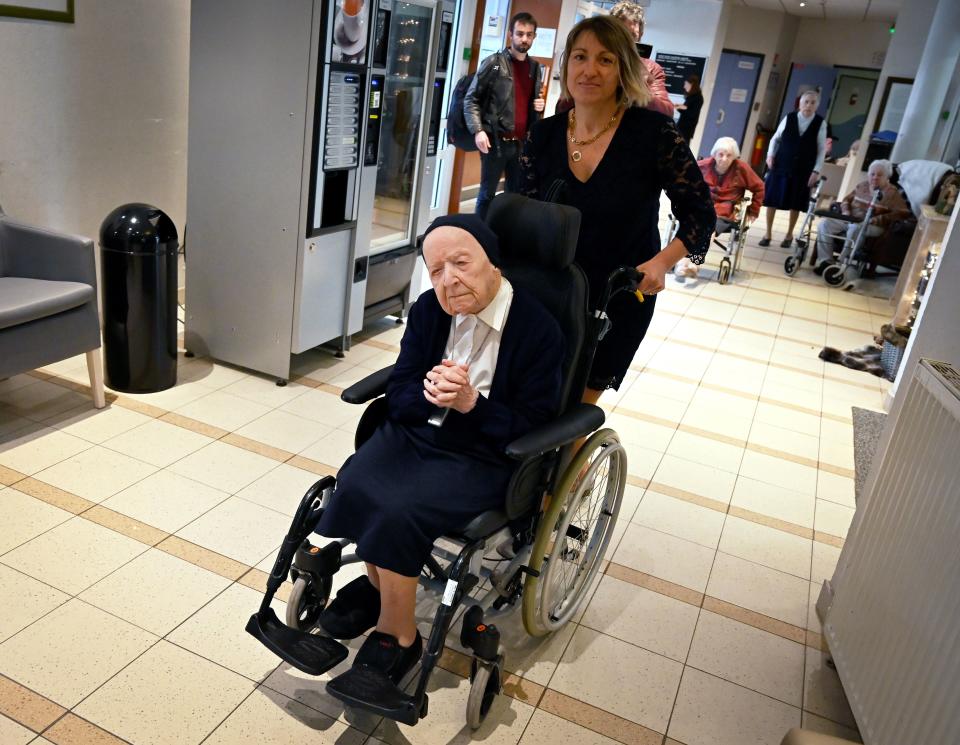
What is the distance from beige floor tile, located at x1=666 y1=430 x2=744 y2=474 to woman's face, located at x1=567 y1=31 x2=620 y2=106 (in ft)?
6.24

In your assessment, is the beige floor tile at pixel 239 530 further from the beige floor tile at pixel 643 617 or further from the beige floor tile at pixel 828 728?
the beige floor tile at pixel 828 728

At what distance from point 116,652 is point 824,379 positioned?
4237 mm

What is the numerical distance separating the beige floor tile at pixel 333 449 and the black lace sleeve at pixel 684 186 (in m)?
1.56

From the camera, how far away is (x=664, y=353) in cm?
511

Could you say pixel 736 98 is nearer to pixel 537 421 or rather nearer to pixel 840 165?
pixel 840 165

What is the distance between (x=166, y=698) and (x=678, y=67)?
32.6 feet

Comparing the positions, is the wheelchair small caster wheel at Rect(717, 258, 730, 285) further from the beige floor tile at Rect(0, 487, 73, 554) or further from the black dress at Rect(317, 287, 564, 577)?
the beige floor tile at Rect(0, 487, 73, 554)

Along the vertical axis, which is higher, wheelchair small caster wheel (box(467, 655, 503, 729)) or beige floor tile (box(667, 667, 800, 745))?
wheelchair small caster wheel (box(467, 655, 503, 729))

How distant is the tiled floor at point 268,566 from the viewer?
1.99 m

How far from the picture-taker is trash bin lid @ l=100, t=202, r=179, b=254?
3291 mm

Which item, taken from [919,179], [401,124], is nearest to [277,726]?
→ [401,124]

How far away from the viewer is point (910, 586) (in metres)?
1.83

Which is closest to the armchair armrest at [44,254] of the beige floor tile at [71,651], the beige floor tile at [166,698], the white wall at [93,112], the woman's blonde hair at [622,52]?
the white wall at [93,112]

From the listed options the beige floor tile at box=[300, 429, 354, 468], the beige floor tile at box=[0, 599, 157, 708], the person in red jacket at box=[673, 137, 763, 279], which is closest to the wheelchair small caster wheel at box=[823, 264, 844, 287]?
the person in red jacket at box=[673, 137, 763, 279]
